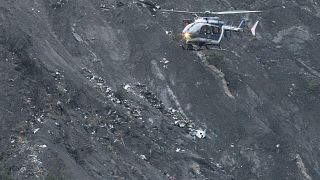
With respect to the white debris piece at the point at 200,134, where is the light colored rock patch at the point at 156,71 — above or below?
above

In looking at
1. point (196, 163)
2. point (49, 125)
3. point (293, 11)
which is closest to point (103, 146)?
point (49, 125)

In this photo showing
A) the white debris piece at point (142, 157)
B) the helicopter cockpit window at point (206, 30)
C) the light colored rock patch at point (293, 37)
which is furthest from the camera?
the light colored rock patch at point (293, 37)

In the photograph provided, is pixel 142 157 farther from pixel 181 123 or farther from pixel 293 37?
pixel 293 37

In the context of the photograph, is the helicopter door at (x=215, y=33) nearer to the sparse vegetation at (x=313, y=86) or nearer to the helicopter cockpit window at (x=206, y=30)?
the helicopter cockpit window at (x=206, y=30)

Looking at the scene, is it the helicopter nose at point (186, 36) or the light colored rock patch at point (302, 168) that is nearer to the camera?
the helicopter nose at point (186, 36)

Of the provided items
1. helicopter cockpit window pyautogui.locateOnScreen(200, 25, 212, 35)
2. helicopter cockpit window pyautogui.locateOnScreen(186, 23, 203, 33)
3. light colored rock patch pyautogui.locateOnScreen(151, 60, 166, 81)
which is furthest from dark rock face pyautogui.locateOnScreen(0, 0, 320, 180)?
helicopter cockpit window pyautogui.locateOnScreen(186, 23, 203, 33)

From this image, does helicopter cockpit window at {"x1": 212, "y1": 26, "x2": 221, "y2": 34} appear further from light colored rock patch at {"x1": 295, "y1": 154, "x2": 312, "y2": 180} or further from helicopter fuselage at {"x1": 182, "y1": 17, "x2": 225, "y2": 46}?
light colored rock patch at {"x1": 295, "y1": 154, "x2": 312, "y2": 180}

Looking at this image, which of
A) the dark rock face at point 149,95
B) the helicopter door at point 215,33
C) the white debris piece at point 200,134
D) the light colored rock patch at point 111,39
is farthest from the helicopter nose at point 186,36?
the light colored rock patch at point 111,39

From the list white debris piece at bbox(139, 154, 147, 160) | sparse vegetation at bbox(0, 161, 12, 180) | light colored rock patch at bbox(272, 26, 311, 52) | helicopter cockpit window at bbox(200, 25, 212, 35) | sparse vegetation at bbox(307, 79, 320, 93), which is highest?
sparse vegetation at bbox(0, 161, 12, 180)

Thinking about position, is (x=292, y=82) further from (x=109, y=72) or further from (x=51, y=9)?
(x=51, y=9)
